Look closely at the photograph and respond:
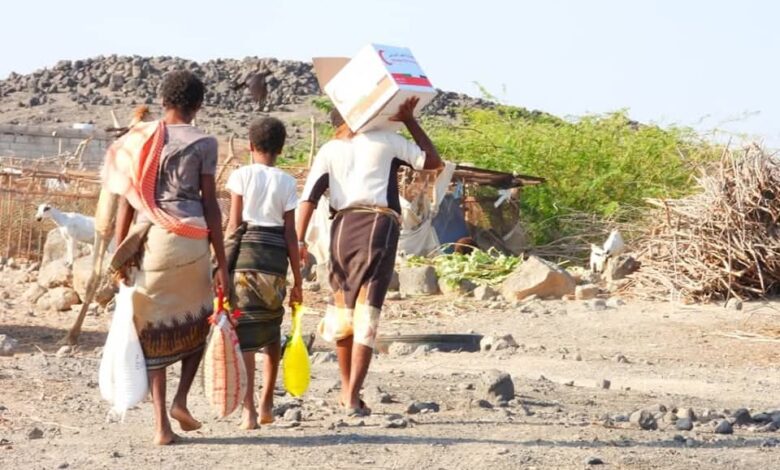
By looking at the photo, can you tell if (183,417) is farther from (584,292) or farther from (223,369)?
(584,292)

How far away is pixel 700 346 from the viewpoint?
38.0ft

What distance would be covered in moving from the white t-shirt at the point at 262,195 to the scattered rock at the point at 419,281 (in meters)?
8.64

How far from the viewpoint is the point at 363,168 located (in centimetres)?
672

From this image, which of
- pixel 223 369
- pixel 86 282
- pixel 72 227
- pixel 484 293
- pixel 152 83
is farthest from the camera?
pixel 152 83

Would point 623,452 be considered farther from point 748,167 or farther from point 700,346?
point 748,167

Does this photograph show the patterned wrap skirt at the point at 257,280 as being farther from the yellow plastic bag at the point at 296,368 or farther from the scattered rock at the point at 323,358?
the scattered rock at the point at 323,358

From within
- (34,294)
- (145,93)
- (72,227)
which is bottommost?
(34,294)

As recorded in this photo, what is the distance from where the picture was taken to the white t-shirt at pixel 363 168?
6707mm

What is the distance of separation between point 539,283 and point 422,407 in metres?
7.23

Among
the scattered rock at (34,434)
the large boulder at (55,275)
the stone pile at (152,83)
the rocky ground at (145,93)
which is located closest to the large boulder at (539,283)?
the large boulder at (55,275)

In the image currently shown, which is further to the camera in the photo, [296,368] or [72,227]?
[72,227]

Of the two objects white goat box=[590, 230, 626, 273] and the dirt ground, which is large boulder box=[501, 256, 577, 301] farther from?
the dirt ground

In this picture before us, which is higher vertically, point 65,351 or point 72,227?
point 72,227

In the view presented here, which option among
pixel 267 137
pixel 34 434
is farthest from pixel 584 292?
pixel 34 434
